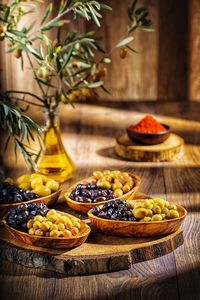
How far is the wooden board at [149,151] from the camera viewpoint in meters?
3.59

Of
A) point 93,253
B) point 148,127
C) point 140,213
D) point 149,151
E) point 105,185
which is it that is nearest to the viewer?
point 93,253

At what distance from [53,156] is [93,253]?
0.88 metres

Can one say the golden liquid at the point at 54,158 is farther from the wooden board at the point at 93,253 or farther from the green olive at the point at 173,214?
the green olive at the point at 173,214

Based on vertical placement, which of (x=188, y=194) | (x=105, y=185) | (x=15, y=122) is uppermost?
(x=15, y=122)

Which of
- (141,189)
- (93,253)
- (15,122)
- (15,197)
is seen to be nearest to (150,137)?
(141,189)

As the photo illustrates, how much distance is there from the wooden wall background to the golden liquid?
5.06 ft

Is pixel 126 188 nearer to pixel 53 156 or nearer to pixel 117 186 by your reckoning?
pixel 117 186

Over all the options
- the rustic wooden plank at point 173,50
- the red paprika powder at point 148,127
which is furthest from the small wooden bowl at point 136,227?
the rustic wooden plank at point 173,50

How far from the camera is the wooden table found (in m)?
2.28

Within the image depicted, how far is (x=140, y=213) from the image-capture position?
2.51 m

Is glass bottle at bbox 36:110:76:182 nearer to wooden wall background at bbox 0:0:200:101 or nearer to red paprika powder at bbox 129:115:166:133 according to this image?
red paprika powder at bbox 129:115:166:133

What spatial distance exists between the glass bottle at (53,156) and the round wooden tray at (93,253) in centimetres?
70

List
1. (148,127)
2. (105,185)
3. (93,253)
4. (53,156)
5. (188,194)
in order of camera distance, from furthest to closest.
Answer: (148,127), (53,156), (188,194), (105,185), (93,253)

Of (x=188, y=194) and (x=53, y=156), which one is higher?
(x=53, y=156)
